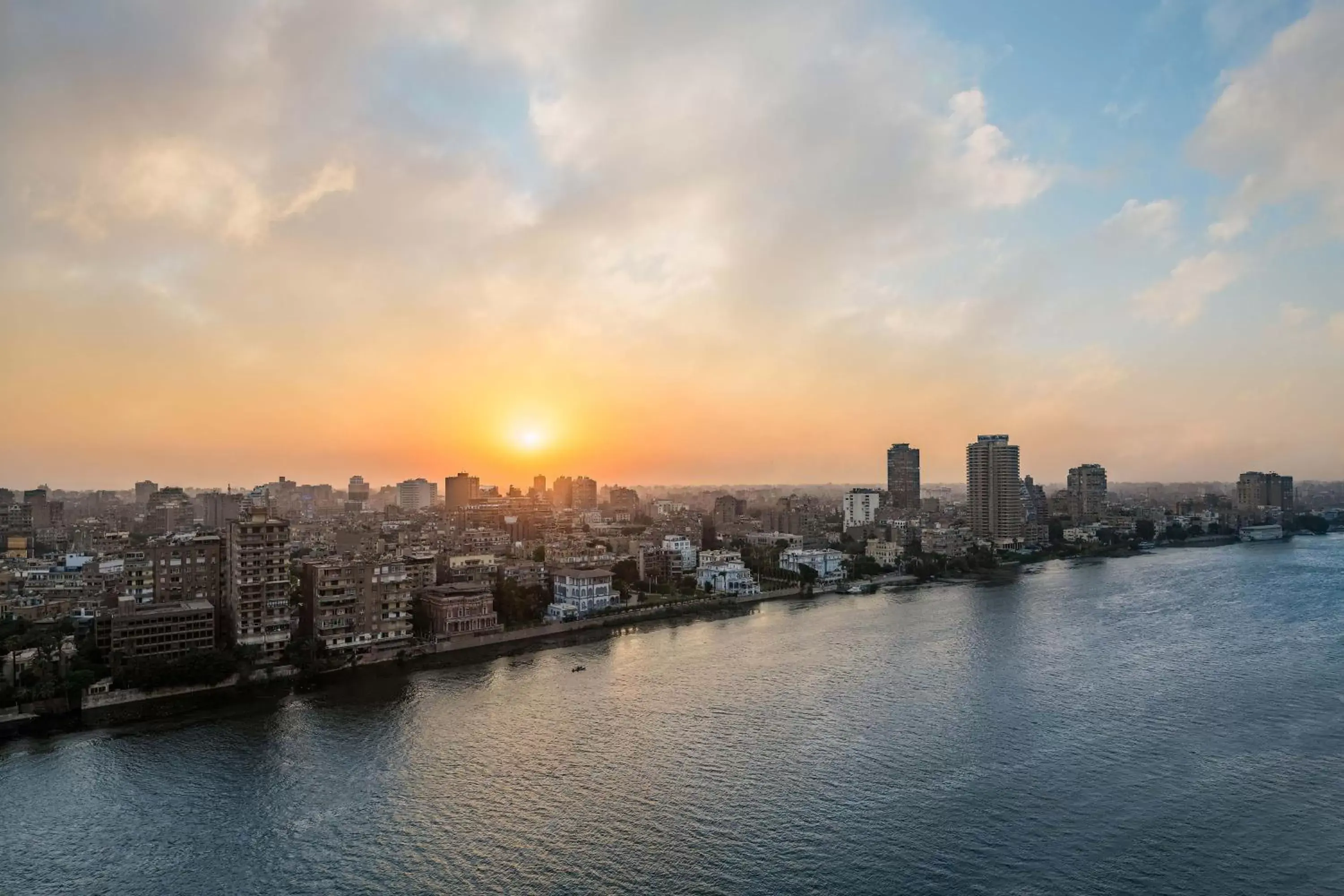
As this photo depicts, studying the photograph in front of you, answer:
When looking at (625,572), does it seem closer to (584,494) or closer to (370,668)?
(370,668)

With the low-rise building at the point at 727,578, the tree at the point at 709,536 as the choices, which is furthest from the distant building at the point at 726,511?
the low-rise building at the point at 727,578

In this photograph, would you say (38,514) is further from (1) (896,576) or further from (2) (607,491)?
(2) (607,491)

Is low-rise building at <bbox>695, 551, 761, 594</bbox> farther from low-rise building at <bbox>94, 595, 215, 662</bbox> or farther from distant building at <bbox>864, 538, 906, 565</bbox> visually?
Result: low-rise building at <bbox>94, 595, 215, 662</bbox>

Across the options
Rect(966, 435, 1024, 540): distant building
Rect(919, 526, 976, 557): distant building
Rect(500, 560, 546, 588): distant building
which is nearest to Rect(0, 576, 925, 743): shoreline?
Rect(500, 560, 546, 588): distant building

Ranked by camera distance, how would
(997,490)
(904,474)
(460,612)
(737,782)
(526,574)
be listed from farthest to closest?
(904,474) < (997,490) < (526,574) < (460,612) < (737,782)

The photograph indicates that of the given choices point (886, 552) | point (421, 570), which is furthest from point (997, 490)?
point (421, 570)

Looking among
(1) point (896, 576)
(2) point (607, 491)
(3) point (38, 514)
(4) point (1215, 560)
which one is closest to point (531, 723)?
(1) point (896, 576)
